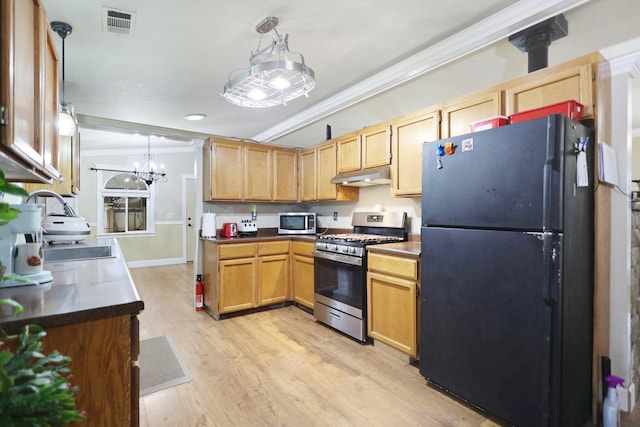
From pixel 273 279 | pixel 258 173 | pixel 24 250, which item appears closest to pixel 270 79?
pixel 24 250

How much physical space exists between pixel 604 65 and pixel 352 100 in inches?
75.0

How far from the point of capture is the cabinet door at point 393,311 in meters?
2.44

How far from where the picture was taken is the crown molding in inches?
72.7

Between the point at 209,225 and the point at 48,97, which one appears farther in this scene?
the point at 209,225

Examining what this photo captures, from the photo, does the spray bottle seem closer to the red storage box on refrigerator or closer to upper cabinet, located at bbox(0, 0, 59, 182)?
the red storage box on refrigerator

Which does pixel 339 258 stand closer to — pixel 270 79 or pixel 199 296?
pixel 270 79

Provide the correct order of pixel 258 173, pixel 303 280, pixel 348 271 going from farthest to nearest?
pixel 258 173 < pixel 303 280 < pixel 348 271

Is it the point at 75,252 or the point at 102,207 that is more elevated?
the point at 102,207

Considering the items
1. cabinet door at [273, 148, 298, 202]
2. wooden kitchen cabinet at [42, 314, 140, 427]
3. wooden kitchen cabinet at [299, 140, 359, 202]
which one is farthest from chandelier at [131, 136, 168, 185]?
wooden kitchen cabinet at [42, 314, 140, 427]

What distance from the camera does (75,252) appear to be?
7.75ft

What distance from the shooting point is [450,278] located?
2000 mm

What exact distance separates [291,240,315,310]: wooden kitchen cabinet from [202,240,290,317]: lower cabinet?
9cm

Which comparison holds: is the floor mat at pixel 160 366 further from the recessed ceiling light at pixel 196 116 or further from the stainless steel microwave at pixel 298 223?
the recessed ceiling light at pixel 196 116

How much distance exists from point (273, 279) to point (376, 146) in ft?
6.49
